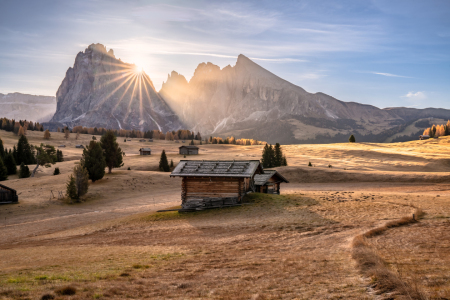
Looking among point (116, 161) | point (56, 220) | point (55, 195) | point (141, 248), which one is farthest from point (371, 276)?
point (116, 161)

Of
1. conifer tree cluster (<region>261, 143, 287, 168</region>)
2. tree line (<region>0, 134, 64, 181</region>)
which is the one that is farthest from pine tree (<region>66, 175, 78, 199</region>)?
conifer tree cluster (<region>261, 143, 287, 168</region>)

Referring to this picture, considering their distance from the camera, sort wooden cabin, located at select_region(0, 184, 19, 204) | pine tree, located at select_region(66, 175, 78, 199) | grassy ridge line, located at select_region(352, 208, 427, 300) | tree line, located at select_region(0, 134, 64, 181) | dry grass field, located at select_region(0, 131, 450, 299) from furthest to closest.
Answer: tree line, located at select_region(0, 134, 64, 181) → pine tree, located at select_region(66, 175, 78, 199) → wooden cabin, located at select_region(0, 184, 19, 204) → dry grass field, located at select_region(0, 131, 450, 299) → grassy ridge line, located at select_region(352, 208, 427, 300)

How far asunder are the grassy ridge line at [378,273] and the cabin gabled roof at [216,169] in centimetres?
1668

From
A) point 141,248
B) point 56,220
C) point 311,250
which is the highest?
point 311,250

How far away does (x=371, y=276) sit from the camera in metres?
9.86

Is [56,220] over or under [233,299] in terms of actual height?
under

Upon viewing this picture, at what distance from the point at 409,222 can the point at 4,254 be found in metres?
26.1

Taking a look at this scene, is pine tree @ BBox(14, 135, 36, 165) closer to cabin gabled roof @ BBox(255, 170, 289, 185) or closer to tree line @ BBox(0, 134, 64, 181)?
tree line @ BBox(0, 134, 64, 181)

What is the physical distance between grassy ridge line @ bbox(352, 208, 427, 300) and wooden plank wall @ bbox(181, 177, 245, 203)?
55.2ft

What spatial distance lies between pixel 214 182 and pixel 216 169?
1.46 metres

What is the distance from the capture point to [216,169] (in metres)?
32.4

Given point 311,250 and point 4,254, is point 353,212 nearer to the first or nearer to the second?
point 311,250

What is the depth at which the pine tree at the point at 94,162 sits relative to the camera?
55.4 m

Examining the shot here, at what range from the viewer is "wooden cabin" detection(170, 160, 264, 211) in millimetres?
31172
